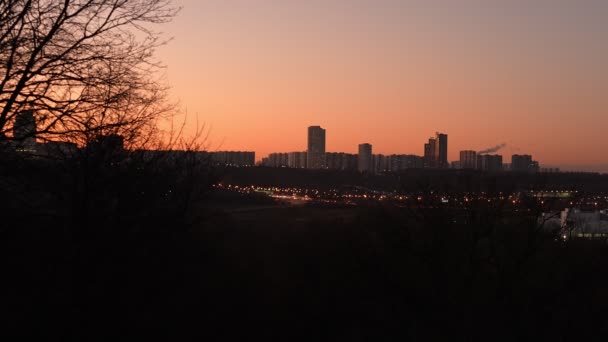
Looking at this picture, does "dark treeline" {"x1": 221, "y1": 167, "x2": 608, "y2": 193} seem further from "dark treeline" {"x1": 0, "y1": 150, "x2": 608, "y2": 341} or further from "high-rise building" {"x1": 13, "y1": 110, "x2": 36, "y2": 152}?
"high-rise building" {"x1": 13, "y1": 110, "x2": 36, "y2": 152}

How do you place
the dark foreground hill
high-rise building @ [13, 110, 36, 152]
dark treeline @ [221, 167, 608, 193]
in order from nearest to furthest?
the dark foreground hill < high-rise building @ [13, 110, 36, 152] < dark treeline @ [221, 167, 608, 193]

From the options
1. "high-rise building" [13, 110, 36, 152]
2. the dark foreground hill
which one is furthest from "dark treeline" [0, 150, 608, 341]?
"high-rise building" [13, 110, 36, 152]

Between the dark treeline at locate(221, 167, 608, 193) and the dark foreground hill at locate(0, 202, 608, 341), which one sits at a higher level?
the dark treeline at locate(221, 167, 608, 193)

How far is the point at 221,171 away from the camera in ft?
40.0

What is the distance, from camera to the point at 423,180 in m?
27.2

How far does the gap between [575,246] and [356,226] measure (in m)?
9.93

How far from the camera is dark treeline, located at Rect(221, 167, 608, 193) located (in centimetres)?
2648

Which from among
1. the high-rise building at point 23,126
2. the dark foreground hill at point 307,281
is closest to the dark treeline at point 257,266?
the dark foreground hill at point 307,281

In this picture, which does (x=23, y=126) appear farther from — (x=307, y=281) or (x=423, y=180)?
(x=423, y=180)

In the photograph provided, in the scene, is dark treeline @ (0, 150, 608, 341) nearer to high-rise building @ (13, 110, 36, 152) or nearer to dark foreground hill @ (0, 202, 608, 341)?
dark foreground hill @ (0, 202, 608, 341)

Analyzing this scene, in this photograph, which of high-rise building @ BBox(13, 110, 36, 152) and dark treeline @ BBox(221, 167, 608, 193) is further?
dark treeline @ BBox(221, 167, 608, 193)

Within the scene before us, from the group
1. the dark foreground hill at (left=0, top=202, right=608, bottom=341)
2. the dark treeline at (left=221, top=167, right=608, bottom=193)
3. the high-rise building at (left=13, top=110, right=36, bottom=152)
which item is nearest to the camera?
the dark foreground hill at (left=0, top=202, right=608, bottom=341)

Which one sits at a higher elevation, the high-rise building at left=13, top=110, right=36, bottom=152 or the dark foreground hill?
the high-rise building at left=13, top=110, right=36, bottom=152

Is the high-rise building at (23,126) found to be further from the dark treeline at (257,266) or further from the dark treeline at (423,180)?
the dark treeline at (423,180)
